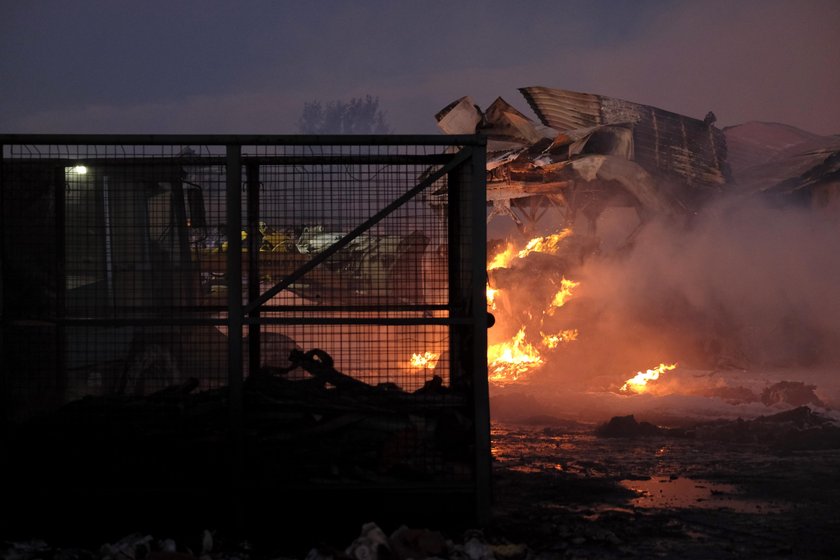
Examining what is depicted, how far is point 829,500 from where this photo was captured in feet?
23.4

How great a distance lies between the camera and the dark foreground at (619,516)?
5430 mm

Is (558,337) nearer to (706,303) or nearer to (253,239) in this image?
(706,303)

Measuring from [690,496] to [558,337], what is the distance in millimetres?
10770

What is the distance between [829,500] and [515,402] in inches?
271

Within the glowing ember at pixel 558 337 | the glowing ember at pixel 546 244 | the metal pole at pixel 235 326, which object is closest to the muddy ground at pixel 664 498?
the metal pole at pixel 235 326

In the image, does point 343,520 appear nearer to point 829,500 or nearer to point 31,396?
point 31,396

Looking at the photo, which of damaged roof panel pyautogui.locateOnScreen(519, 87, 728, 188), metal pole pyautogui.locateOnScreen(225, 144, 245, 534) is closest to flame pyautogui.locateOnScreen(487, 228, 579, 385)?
damaged roof panel pyautogui.locateOnScreen(519, 87, 728, 188)

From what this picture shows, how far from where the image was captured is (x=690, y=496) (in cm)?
735

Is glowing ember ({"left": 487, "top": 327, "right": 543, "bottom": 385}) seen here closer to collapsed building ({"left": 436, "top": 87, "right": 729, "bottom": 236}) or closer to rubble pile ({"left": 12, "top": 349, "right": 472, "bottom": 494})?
collapsed building ({"left": 436, "top": 87, "right": 729, "bottom": 236})

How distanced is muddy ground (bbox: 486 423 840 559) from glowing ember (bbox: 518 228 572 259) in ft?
29.9

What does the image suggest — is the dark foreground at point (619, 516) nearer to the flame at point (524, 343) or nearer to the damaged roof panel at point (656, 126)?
the flame at point (524, 343)

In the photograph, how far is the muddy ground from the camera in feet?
19.2

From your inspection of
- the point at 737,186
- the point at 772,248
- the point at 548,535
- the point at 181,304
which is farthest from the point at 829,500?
the point at 737,186

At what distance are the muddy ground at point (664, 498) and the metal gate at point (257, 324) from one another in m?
1.00
